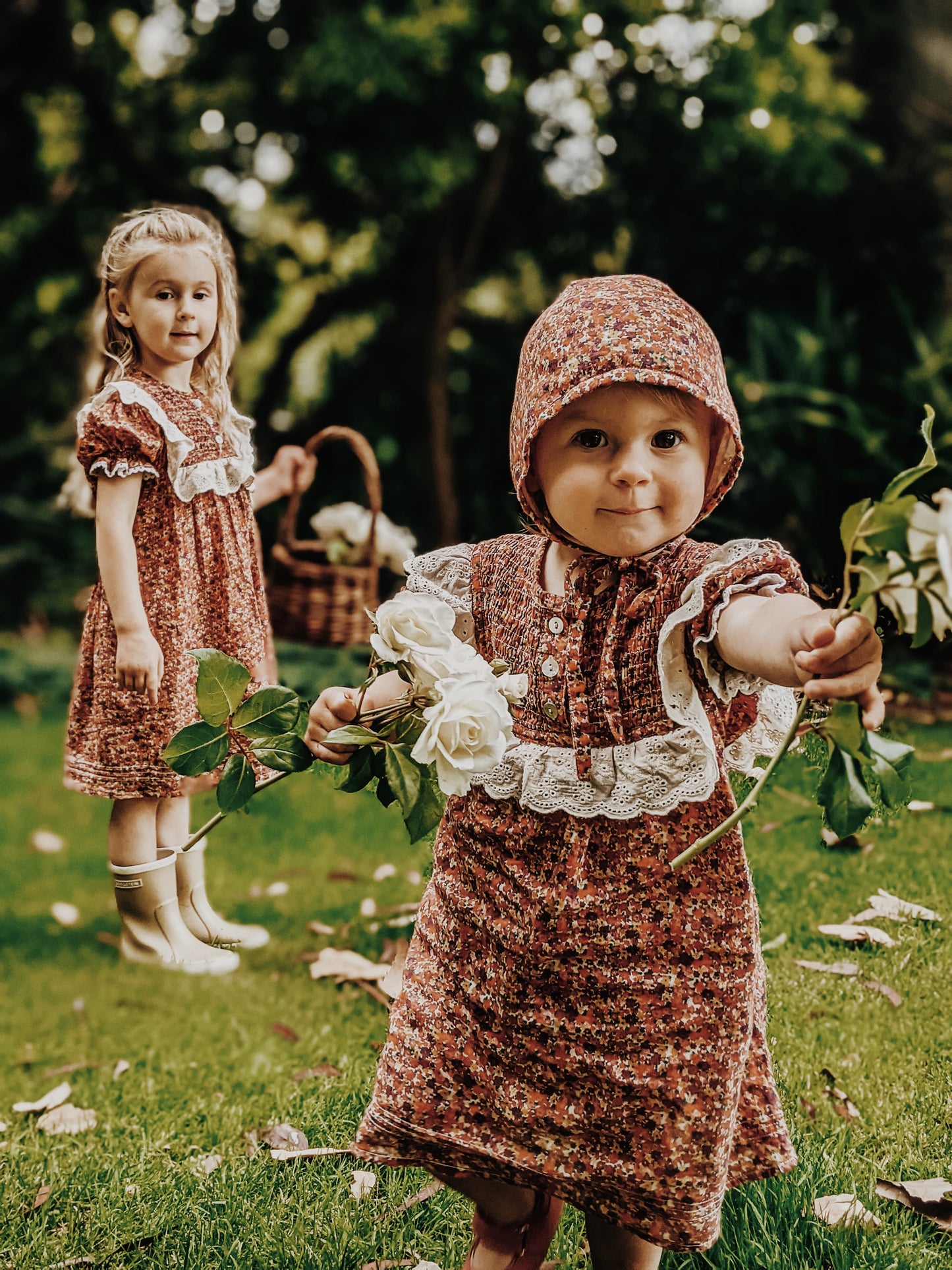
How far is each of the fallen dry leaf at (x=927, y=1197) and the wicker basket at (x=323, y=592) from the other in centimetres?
A: 141

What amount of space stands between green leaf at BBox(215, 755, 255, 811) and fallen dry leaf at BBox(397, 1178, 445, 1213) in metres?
0.83

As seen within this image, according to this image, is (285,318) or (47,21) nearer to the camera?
(47,21)

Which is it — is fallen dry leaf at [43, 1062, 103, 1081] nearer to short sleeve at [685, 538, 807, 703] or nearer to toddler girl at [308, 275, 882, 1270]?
toddler girl at [308, 275, 882, 1270]

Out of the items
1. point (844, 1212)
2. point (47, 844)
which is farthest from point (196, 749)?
point (47, 844)

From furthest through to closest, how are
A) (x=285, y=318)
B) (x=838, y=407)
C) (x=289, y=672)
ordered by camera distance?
(x=285, y=318) → (x=838, y=407) → (x=289, y=672)

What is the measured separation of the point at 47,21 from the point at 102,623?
18.5 ft

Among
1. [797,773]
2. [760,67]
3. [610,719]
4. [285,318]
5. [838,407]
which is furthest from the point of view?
[285,318]

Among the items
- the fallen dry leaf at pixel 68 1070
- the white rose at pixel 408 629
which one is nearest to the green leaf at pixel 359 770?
the white rose at pixel 408 629

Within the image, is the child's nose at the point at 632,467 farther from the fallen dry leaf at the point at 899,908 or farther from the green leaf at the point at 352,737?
the fallen dry leaf at the point at 899,908

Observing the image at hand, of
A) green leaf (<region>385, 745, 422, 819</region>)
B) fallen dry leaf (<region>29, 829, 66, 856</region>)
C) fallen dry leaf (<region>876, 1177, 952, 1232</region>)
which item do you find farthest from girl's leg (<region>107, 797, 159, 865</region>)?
fallen dry leaf (<region>29, 829, 66, 856</region>)

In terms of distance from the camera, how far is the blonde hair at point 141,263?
6.19 feet

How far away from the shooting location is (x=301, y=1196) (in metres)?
1.96

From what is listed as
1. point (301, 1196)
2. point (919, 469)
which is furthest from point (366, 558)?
point (919, 469)

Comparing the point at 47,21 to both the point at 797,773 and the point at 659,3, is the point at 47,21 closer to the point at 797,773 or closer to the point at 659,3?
the point at 659,3
